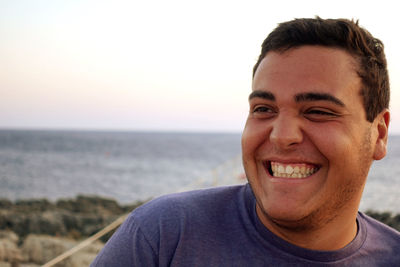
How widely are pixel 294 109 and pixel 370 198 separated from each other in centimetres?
1639

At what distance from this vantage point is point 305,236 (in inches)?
64.3

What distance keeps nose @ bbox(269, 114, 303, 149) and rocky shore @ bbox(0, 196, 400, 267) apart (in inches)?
234

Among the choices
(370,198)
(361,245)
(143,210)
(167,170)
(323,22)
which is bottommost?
(167,170)

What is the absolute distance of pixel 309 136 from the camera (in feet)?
5.09

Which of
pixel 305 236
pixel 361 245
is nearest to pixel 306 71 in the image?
pixel 305 236

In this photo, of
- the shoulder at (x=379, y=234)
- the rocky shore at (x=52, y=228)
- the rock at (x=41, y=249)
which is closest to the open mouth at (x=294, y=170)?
the shoulder at (x=379, y=234)

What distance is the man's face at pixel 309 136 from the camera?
1551 mm

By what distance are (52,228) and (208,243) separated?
39.1 ft

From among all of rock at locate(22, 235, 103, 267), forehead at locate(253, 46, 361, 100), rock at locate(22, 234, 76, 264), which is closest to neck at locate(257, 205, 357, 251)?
forehead at locate(253, 46, 361, 100)

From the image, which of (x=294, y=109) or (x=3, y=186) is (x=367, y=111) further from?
(x=3, y=186)

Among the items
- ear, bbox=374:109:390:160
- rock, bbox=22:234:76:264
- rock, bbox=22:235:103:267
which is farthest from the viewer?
rock, bbox=22:234:76:264

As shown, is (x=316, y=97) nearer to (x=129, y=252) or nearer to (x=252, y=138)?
(x=252, y=138)

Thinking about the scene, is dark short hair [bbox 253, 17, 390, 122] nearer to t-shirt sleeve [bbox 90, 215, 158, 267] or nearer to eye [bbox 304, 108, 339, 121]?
eye [bbox 304, 108, 339, 121]

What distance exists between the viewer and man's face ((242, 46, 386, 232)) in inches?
61.1
